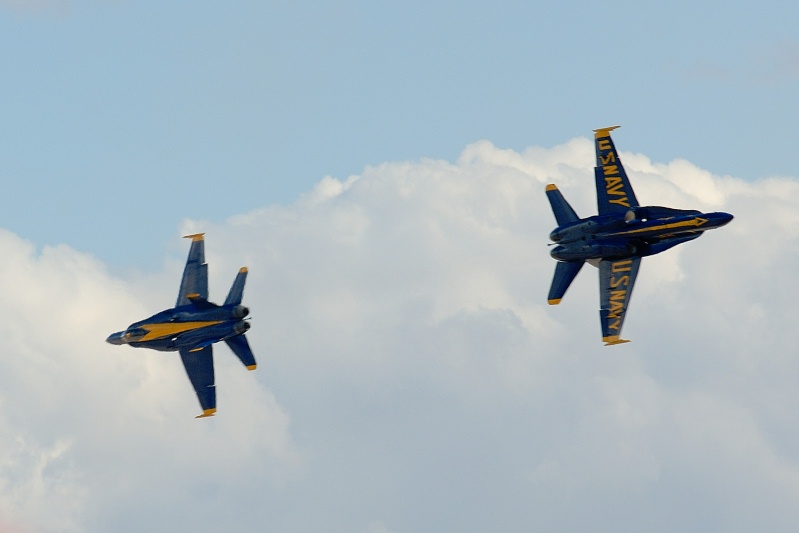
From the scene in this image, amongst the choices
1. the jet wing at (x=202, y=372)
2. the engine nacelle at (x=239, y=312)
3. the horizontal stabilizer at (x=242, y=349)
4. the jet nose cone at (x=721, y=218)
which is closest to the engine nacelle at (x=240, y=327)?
the horizontal stabilizer at (x=242, y=349)

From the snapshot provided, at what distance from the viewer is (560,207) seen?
167m

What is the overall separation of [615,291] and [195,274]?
40589 mm

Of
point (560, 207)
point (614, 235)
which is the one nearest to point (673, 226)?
point (614, 235)

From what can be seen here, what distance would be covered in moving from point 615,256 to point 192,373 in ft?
136

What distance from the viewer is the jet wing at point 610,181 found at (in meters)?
165

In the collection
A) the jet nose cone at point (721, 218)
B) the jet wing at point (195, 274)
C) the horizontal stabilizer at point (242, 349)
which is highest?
the jet wing at point (195, 274)

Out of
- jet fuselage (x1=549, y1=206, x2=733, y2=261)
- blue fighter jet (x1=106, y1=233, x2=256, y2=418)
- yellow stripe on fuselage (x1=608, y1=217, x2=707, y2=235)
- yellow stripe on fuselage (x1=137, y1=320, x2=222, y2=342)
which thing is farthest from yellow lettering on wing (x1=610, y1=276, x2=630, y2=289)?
yellow stripe on fuselage (x1=137, y1=320, x2=222, y2=342)

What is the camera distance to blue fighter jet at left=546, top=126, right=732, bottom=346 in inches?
6393

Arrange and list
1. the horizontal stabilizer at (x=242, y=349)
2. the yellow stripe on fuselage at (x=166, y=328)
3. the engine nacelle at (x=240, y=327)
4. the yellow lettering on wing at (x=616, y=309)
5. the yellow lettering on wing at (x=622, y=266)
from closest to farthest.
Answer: the yellow lettering on wing at (x=616, y=309) → the yellow lettering on wing at (x=622, y=266) → the engine nacelle at (x=240, y=327) → the horizontal stabilizer at (x=242, y=349) → the yellow stripe on fuselage at (x=166, y=328)

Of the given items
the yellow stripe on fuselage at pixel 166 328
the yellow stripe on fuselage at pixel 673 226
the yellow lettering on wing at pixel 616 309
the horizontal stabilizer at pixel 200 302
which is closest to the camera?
the yellow stripe on fuselage at pixel 673 226

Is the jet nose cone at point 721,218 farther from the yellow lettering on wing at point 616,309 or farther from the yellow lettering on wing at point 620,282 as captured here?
the yellow lettering on wing at point 616,309

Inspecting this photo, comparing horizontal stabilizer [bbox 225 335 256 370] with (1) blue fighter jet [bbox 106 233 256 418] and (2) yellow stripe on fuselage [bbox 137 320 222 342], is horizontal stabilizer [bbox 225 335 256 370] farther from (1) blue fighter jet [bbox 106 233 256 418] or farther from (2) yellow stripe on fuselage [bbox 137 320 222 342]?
(2) yellow stripe on fuselage [bbox 137 320 222 342]

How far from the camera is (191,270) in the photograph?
175 meters

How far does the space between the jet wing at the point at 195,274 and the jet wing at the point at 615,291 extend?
124ft
